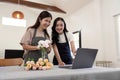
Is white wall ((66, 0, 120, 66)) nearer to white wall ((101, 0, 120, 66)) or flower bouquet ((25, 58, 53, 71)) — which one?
white wall ((101, 0, 120, 66))

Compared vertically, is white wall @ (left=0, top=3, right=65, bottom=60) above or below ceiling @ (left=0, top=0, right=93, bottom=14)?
below

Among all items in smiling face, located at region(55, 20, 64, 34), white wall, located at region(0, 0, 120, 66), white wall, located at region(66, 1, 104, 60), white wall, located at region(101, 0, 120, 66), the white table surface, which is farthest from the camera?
white wall, located at region(66, 1, 104, 60)

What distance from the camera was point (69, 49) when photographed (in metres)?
2.04

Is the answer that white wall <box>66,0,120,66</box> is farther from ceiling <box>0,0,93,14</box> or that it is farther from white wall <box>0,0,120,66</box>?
ceiling <box>0,0,93,14</box>

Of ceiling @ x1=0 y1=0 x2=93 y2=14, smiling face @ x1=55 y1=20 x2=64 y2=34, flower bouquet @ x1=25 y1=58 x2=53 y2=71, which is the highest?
ceiling @ x1=0 y1=0 x2=93 y2=14

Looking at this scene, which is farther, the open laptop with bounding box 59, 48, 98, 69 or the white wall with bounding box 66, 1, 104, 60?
the white wall with bounding box 66, 1, 104, 60

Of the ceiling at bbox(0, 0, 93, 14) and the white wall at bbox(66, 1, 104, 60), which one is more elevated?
the ceiling at bbox(0, 0, 93, 14)

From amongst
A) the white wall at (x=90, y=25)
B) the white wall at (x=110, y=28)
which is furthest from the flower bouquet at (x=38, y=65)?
the white wall at (x=90, y=25)

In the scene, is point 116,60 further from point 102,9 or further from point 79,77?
point 79,77

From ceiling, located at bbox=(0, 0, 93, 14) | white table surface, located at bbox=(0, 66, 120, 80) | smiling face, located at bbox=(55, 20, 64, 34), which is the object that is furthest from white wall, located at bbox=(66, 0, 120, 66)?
white table surface, located at bbox=(0, 66, 120, 80)

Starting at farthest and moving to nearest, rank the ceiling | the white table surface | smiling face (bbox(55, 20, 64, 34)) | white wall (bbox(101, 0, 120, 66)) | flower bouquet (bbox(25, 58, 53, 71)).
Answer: the ceiling
white wall (bbox(101, 0, 120, 66))
smiling face (bbox(55, 20, 64, 34))
flower bouquet (bbox(25, 58, 53, 71))
the white table surface

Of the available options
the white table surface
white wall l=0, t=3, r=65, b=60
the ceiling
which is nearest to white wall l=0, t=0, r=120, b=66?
white wall l=0, t=3, r=65, b=60

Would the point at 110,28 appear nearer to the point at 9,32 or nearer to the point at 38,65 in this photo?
the point at 38,65

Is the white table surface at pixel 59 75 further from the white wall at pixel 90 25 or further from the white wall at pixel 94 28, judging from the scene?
the white wall at pixel 90 25
